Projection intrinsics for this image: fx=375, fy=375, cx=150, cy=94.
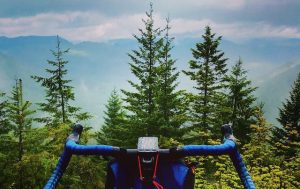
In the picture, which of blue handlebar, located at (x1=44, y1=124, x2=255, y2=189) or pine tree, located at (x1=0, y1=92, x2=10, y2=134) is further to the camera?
pine tree, located at (x1=0, y1=92, x2=10, y2=134)

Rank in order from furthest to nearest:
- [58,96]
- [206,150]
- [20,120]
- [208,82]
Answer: [208,82], [58,96], [20,120], [206,150]

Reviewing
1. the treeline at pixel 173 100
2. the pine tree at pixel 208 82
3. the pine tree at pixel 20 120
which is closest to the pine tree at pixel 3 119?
the pine tree at pixel 20 120

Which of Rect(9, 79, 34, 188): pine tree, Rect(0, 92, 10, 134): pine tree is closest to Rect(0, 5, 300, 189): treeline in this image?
Rect(0, 92, 10, 134): pine tree

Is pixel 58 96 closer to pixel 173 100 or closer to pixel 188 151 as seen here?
pixel 173 100

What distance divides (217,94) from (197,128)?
14.2 feet

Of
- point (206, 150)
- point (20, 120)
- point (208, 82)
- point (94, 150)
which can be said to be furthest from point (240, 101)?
point (94, 150)

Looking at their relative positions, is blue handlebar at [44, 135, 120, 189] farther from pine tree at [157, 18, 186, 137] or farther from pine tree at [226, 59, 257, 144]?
pine tree at [226, 59, 257, 144]

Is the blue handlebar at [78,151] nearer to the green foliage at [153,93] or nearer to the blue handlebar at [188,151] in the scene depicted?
the blue handlebar at [188,151]

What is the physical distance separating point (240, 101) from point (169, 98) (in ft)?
29.7

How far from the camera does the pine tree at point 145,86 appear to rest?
1312 inches

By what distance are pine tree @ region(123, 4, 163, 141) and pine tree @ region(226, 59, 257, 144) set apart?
27.9 feet

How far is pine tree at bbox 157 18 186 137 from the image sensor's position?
33.6 meters

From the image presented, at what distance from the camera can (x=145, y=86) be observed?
33875 mm

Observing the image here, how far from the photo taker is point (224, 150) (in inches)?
104
